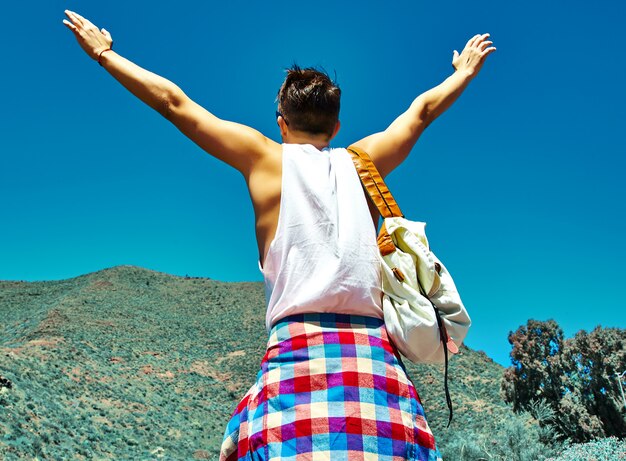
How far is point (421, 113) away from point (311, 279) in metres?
1.00

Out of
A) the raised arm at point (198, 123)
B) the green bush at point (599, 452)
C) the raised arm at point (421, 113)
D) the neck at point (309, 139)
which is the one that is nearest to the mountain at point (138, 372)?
the green bush at point (599, 452)

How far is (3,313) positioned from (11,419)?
44.6 ft

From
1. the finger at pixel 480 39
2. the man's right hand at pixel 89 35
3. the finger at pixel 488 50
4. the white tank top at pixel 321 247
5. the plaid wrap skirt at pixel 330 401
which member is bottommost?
the plaid wrap skirt at pixel 330 401

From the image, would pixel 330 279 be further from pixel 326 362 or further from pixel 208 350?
pixel 208 350

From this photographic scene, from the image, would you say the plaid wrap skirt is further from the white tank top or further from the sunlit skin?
the sunlit skin

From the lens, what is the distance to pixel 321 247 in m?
1.94

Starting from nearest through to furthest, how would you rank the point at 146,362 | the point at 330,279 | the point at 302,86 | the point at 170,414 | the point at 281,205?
1. the point at 330,279
2. the point at 281,205
3. the point at 302,86
4. the point at 170,414
5. the point at 146,362

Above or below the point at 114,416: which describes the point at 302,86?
below

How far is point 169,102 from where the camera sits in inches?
84.4

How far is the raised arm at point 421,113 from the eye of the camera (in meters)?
2.34

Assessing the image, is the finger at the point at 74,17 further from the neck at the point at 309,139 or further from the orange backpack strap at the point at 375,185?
the orange backpack strap at the point at 375,185

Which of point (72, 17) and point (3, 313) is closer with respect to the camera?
point (72, 17)

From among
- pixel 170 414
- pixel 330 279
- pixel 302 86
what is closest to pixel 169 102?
pixel 302 86

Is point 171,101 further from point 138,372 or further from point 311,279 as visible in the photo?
point 138,372
